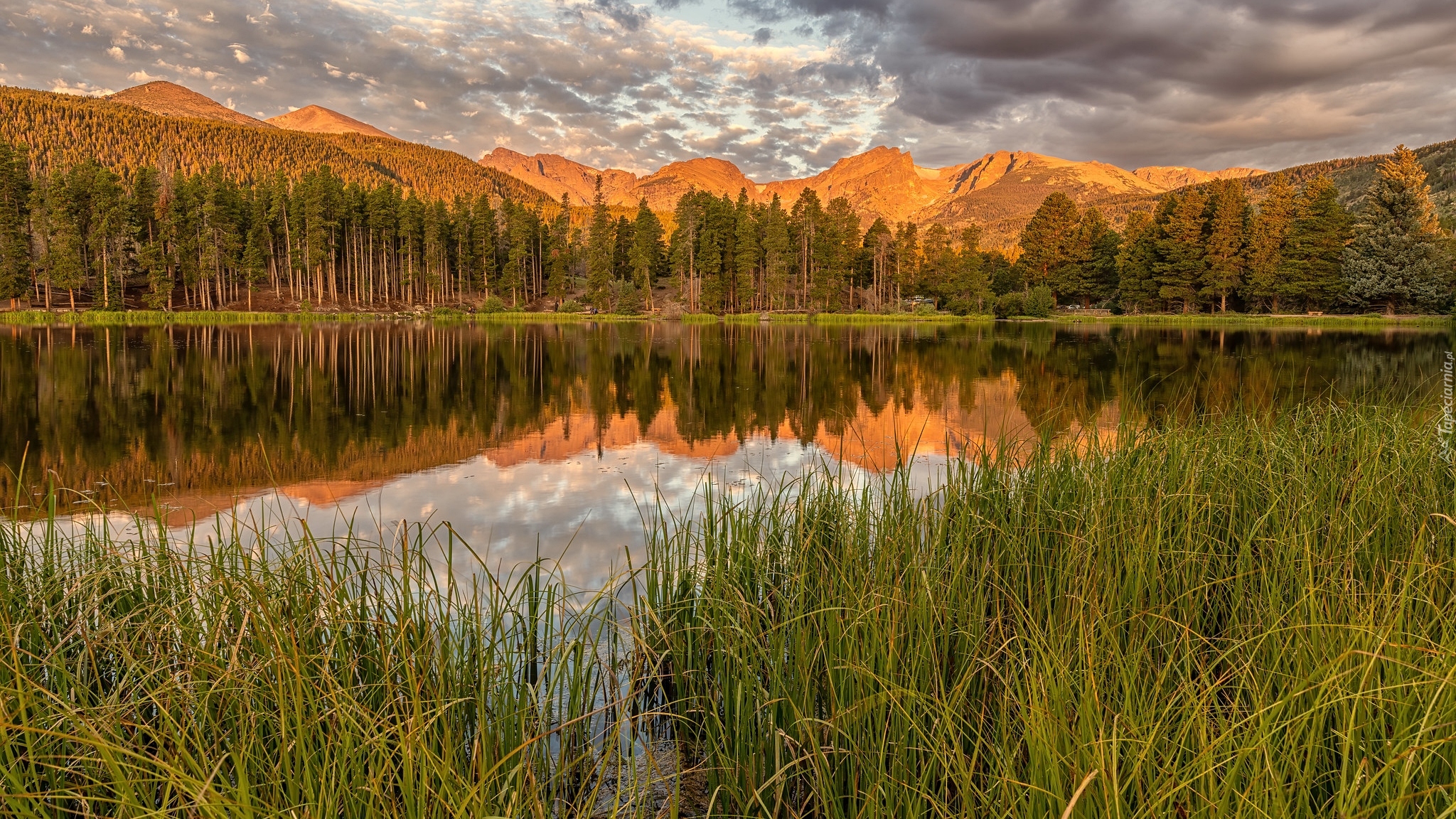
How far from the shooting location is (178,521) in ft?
24.5

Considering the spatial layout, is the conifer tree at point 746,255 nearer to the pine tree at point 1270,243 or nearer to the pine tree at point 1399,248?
the pine tree at point 1270,243

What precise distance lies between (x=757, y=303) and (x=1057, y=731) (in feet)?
266

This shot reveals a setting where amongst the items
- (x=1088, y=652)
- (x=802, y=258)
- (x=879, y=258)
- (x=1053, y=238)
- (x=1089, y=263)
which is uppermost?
(x=1053, y=238)

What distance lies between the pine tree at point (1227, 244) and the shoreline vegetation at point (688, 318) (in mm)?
2571

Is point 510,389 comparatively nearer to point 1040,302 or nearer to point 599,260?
point 599,260

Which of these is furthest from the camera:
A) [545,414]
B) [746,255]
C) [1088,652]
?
[746,255]

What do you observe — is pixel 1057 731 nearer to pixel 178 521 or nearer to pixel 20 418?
pixel 178 521

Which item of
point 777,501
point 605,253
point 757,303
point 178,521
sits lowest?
point 178,521

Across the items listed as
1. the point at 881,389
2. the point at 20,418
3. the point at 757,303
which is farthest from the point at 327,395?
the point at 757,303

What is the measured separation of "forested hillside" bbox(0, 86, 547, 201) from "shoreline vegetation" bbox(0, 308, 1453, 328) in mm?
37432

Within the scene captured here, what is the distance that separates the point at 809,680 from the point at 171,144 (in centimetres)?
17338

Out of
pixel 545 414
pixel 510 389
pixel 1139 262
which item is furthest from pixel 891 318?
pixel 545 414

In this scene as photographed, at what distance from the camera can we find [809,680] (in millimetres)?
3023

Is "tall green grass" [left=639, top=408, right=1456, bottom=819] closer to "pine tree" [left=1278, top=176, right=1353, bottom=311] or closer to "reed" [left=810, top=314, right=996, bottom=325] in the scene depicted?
"pine tree" [left=1278, top=176, right=1353, bottom=311]
